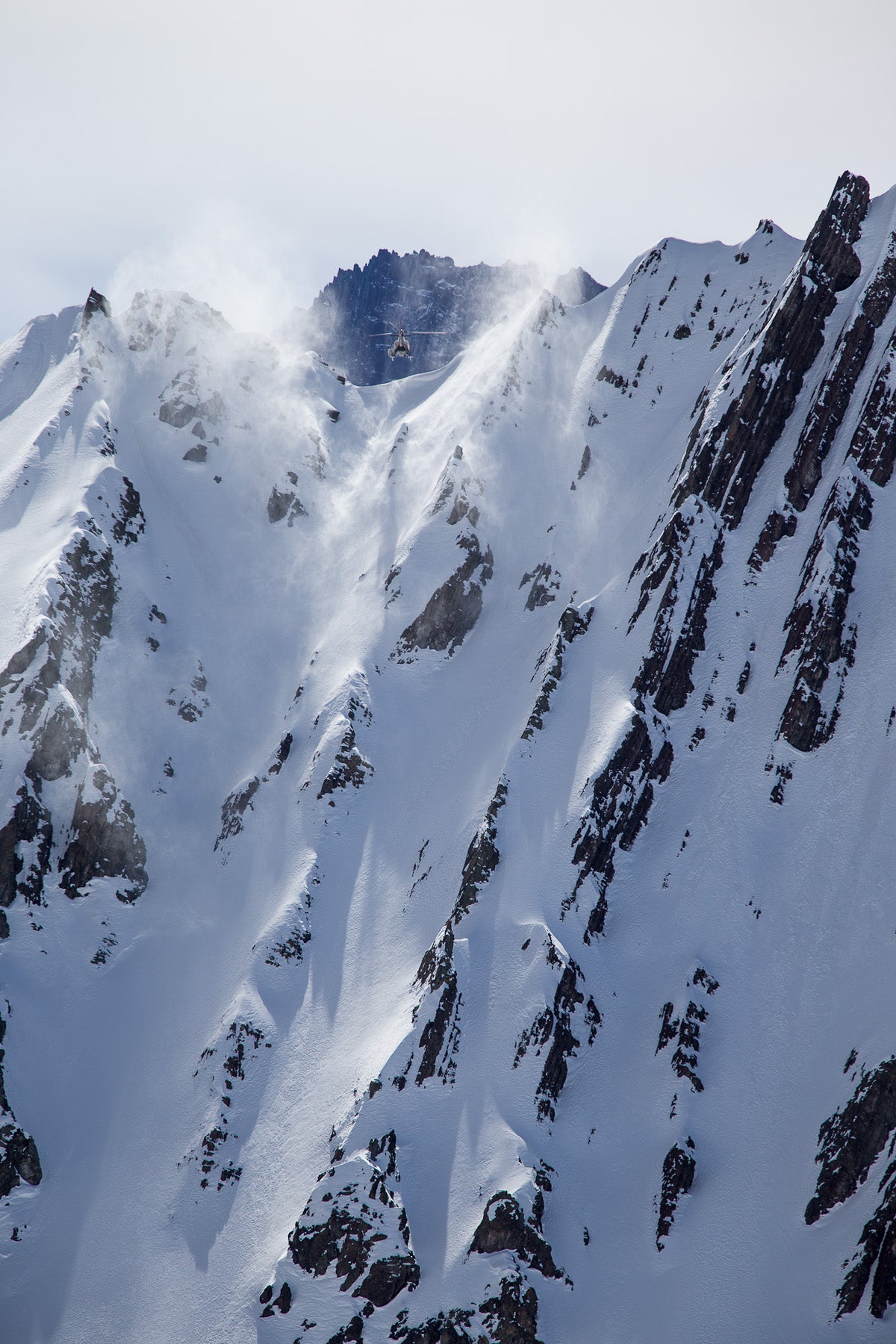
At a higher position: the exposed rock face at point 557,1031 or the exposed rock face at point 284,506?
the exposed rock face at point 284,506

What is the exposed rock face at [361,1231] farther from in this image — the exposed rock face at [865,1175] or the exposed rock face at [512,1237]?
the exposed rock face at [865,1175]

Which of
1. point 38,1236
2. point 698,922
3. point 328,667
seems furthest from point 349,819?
point 38,1236

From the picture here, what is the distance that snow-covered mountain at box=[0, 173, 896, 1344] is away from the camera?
196ft

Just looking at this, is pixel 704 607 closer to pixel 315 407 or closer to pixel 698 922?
pixel 698 922

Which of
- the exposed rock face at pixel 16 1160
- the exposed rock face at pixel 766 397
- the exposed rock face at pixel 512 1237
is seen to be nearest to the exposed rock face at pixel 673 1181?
the exposed rock face at pixel 512 1237

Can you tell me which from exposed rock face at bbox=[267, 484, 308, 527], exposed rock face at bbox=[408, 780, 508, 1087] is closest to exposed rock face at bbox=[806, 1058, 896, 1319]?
exposed rock face at bbox=[408, 780, 508, 1087]

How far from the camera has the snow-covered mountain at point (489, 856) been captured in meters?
59.8

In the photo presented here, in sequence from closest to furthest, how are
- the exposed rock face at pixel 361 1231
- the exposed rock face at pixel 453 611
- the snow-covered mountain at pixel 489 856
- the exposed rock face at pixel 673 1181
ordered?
the exposed rock face at pixel 673 1181, the snow-covered mountain at pixel 489 856, the exposed rock face at pixel 361 1231, the exposed rock face at pixel 453 611

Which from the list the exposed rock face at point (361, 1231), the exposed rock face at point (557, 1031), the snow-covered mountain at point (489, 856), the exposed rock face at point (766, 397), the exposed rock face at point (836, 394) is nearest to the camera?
the snow-covered mountain at point (489, 856)

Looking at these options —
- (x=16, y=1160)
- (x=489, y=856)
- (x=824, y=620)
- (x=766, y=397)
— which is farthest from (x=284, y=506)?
(x=16, y=1160)

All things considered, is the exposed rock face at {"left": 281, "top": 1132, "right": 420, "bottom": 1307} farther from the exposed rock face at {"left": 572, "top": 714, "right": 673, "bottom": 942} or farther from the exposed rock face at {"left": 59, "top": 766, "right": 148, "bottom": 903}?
the exposed rock face at {"left": 59, "top": 766, "right": 148, "bottom": 903}

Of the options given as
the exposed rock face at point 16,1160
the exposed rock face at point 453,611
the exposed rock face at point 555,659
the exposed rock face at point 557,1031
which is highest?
the exposed rock face at point 453,611

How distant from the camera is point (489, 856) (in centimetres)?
7525

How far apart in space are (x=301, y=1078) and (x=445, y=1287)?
2053 centimetres
